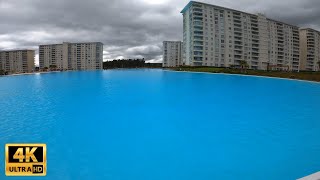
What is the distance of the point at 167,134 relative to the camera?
34.1 ft

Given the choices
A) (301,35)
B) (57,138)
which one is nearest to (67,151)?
(57,138)

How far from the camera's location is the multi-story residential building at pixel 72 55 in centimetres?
17312

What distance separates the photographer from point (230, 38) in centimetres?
10250

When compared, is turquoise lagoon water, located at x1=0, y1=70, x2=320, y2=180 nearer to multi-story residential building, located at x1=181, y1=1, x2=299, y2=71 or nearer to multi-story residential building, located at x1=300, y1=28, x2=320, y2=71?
multi-story residential building, located at x1=181, y1=1, x2=299, y2=71

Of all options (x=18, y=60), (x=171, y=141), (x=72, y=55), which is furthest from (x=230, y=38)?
(x=18, y=60)

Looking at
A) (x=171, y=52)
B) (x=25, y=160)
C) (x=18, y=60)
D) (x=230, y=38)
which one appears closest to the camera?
(x=25, y=160)

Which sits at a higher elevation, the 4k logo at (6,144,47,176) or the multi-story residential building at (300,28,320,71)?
the multi-story residential building at (300,28,320,71)

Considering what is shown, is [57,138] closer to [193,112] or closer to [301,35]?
[193,112]

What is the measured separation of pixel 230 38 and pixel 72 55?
391ft

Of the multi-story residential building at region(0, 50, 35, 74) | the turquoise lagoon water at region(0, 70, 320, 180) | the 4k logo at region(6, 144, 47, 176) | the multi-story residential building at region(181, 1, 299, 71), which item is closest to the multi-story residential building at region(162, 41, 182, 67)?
the multi-story residential building at region(181, 1, 299, 71)

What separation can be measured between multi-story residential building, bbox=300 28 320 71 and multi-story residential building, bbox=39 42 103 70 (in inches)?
5219

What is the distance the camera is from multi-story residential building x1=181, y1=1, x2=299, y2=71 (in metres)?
96.2

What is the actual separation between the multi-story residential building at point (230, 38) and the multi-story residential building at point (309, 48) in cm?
1784

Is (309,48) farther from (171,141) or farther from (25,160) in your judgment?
(25,160)
